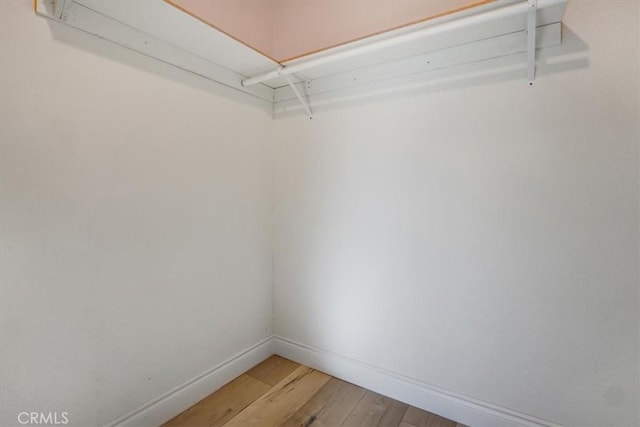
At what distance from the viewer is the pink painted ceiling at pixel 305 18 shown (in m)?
1.59

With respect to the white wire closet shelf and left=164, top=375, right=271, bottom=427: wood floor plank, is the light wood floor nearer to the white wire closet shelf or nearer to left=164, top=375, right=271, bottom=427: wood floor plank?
left=164, top=375, right=271, bottom=427: wood floor plank

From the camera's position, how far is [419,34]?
1286 millimetres

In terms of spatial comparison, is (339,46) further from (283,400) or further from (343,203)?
(283,400)

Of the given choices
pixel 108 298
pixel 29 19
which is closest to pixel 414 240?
pixel 108 298

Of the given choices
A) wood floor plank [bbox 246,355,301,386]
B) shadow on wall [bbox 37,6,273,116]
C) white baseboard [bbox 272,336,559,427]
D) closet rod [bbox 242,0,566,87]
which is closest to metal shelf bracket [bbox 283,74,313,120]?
closet rod [bbox 242,0,566,87]

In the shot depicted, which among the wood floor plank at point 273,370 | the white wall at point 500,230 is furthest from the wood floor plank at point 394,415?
the wood floor plank at point 273,370

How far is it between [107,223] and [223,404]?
1.12m

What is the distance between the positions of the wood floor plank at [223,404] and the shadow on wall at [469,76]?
1744 mm

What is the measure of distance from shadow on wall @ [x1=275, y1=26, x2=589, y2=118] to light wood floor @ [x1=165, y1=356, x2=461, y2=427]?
5.51ft

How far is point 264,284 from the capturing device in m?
2.08

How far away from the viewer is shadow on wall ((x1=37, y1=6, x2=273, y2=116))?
1159 mm

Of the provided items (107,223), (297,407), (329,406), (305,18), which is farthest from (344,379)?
(305,18)

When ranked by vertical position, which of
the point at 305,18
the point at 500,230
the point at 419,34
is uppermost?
the point at 305,18

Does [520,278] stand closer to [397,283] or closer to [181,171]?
[397,283]
